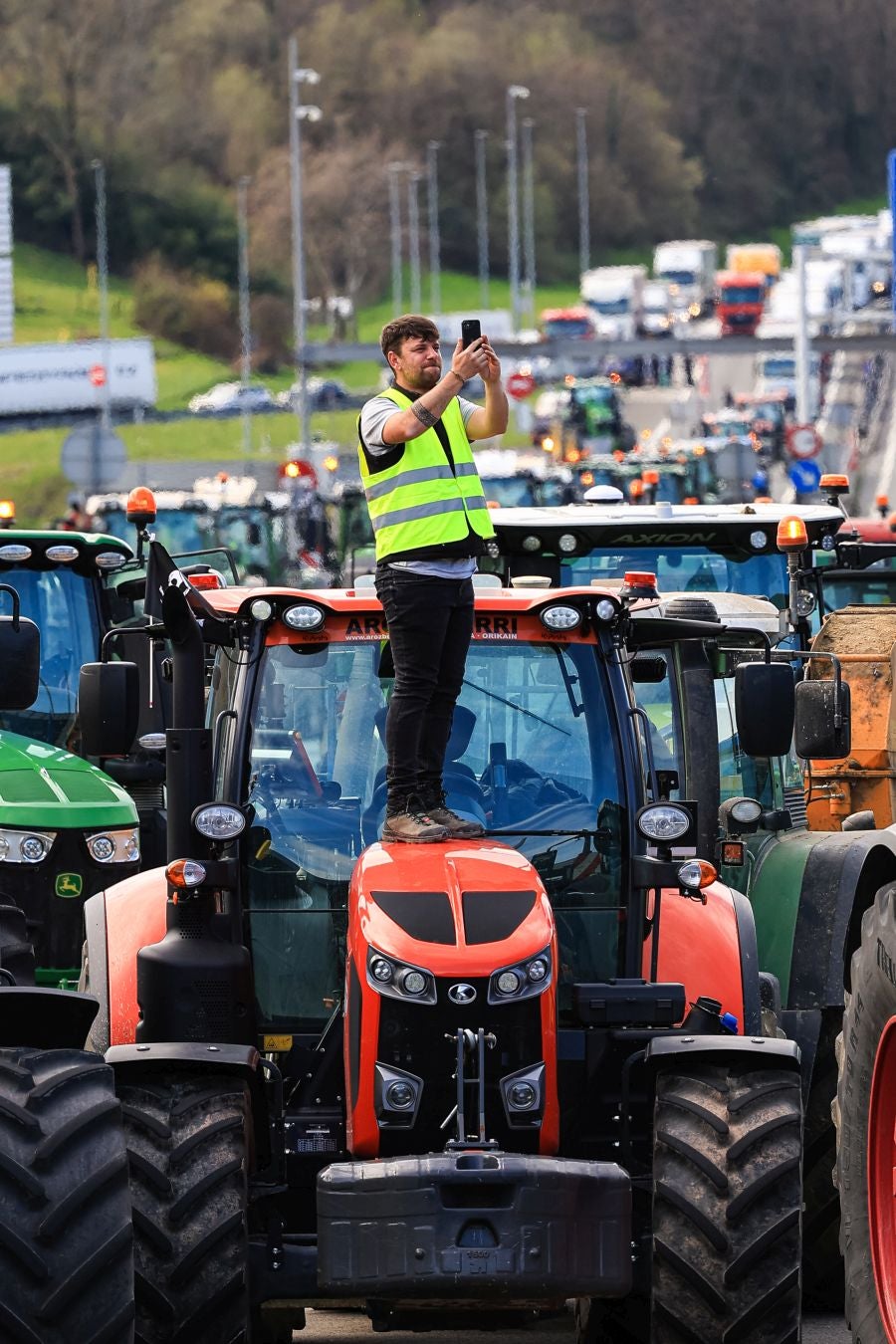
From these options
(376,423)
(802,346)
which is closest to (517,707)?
(376,423)

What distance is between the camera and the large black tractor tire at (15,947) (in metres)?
10.2

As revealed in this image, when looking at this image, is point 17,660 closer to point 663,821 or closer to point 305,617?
point 305,617

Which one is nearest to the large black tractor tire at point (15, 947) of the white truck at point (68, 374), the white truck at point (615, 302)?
the white truck at point (68, 374)

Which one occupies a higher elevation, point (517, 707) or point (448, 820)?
point (517, 707)

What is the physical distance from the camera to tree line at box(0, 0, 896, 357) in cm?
14038

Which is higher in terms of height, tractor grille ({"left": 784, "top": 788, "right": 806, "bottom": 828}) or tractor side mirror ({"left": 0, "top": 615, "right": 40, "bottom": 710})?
tractor side mirror ({"left": 0, "top": 615, "right": 40, "bottom": 710})

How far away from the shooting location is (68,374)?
3465 inches

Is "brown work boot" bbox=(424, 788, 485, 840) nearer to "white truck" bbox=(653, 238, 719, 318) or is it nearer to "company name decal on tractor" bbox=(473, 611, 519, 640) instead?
"company name decal on tractor" bbox=(473, 611, 519, 640)

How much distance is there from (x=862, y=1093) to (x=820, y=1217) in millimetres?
2135

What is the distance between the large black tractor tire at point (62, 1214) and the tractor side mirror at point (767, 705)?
7.65 feet

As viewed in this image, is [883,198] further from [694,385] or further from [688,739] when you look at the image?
[688,739]

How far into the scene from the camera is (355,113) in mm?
165375

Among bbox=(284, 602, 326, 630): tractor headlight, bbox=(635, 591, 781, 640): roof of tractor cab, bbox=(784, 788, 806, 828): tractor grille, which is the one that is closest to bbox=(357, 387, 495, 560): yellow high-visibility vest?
bbox=(284, 602, 326, 630): tractor headlight

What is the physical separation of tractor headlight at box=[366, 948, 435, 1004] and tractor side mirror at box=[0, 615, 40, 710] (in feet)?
8.76
